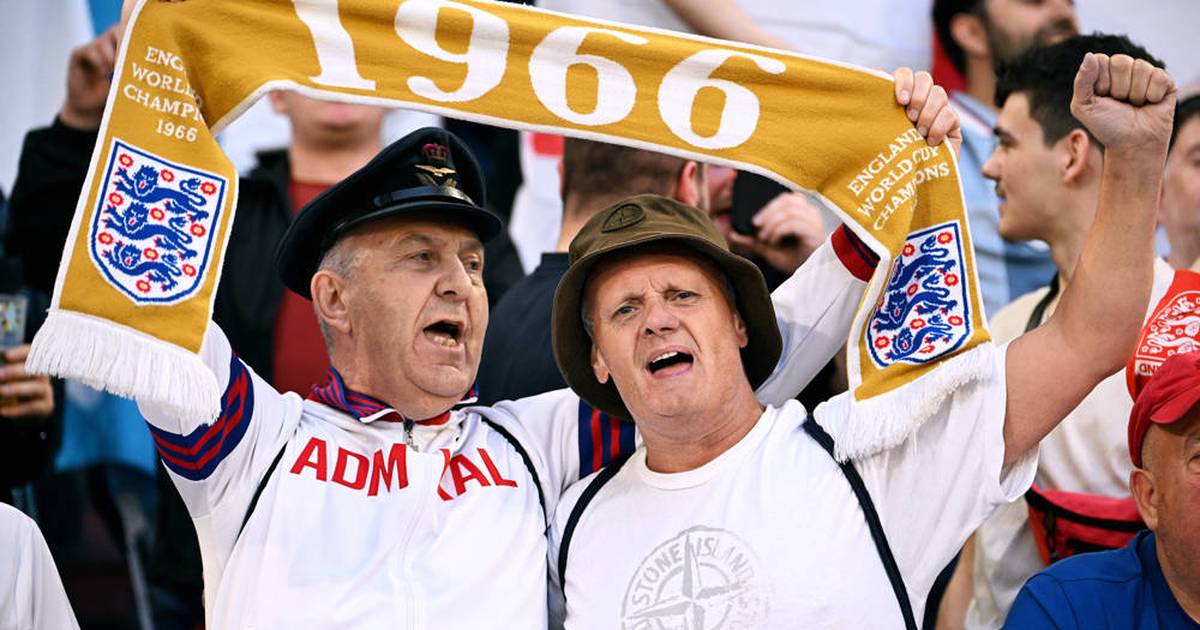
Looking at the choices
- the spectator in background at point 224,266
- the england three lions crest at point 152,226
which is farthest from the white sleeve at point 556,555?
the spectator in background at point 224,266

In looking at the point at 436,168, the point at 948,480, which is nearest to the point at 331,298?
the point at 436,168

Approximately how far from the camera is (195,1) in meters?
2.71

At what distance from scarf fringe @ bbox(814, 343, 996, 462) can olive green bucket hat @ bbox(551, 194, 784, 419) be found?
0.31 metres

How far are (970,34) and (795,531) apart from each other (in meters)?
2.66

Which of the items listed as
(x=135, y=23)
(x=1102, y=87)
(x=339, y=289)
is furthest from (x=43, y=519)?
(x=1102, y=87)

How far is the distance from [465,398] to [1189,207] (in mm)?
2266

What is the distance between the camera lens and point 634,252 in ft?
9.48

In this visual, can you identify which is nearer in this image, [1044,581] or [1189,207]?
[1044,581]

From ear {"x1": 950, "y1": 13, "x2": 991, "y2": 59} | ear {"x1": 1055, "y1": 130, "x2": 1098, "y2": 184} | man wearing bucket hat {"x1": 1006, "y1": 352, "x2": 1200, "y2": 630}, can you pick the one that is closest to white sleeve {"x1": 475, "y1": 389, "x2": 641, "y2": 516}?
man wearing bucket hat {"x1": 1006, "y1": 352, "x2": 1200, "y2": 630}

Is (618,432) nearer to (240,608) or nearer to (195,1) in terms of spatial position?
(240,608)

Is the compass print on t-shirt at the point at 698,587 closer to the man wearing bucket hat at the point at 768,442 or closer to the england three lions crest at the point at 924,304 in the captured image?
the man wearing bucket hat at the point at 768,442

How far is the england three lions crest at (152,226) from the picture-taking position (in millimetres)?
2549

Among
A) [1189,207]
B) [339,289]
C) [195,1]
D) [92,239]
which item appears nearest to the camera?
[92,239]

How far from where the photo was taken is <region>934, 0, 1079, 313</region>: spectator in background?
455cm
